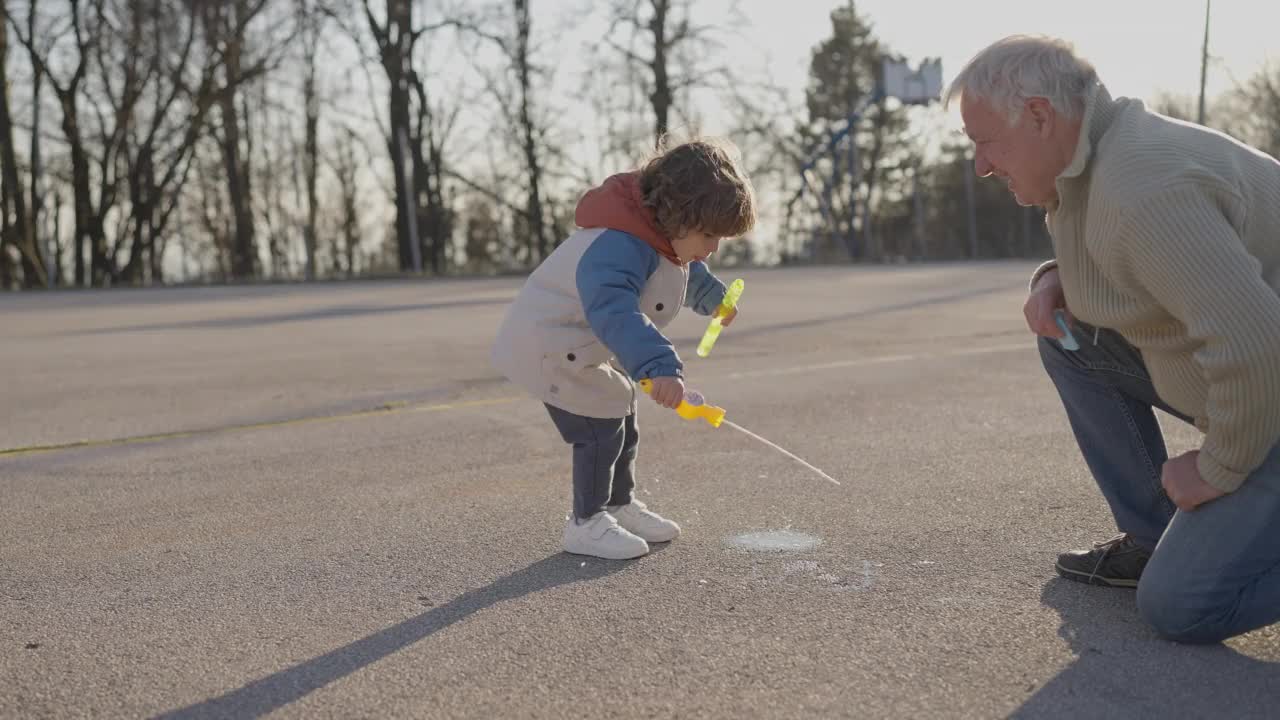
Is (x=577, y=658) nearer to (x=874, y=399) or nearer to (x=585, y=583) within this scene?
(x=585, y=583)

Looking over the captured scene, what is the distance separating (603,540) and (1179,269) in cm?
161

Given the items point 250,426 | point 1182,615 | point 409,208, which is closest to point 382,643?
point 1182,615

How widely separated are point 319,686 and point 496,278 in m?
19.5

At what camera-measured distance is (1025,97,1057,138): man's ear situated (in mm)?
2434

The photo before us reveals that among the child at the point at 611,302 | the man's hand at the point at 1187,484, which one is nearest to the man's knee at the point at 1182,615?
the man's hand at the point at 1187,484

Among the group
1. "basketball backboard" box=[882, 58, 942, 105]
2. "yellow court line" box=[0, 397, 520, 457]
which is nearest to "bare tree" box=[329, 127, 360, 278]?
"basketball backboard" box=[882, 58, 942, 105]

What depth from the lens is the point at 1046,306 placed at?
9.52 feet

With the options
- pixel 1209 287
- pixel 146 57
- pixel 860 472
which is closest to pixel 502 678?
pixel 1209 287

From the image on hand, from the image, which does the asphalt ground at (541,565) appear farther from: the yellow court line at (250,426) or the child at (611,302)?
the child at (611,302)

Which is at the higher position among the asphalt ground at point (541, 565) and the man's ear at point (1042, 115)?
the man's ear at point (1042, 115)

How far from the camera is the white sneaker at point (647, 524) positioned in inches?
136

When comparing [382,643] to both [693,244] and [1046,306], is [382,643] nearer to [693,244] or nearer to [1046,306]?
[693,244]

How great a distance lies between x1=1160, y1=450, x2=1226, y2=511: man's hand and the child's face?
4.12 ft

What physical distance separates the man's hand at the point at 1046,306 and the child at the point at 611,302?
2.48 feet
